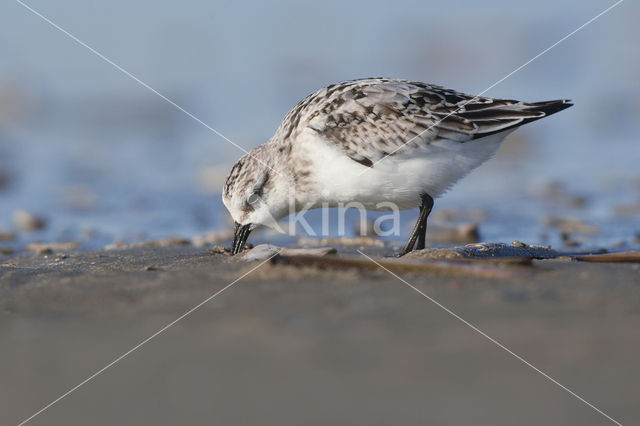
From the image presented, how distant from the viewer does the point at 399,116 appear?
5891mm

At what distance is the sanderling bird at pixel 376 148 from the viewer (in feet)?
18.8

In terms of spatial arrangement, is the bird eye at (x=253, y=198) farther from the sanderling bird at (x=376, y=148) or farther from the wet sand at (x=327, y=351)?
the wet sand at (x=327, y=351)

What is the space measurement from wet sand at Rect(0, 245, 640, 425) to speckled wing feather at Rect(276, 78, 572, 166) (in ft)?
5.99

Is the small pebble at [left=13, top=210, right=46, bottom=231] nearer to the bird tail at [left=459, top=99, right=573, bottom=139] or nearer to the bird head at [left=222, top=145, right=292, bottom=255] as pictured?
the bird head at [left=222, top=145, right=292, bottom=255]

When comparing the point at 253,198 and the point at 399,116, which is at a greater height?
the point at 399,116

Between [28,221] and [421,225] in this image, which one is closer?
[421,225]

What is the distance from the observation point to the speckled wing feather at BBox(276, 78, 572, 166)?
5773 millimetres

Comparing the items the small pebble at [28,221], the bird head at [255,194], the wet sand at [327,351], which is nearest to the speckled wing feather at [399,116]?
the bird head at [255,194]

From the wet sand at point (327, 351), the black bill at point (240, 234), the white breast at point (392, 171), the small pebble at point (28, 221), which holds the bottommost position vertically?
the wet sand at point (327, 351)

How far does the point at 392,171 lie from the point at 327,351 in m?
2.81

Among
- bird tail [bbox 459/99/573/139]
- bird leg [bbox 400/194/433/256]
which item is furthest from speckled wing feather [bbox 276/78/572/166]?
bird leg [bbox 400/194/433/256]

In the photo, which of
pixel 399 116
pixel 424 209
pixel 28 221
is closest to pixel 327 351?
pixel 424 209

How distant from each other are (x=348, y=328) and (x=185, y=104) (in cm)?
1369

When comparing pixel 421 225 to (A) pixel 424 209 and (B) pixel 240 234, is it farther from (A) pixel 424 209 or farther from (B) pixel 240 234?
(B) pixel 240 234
